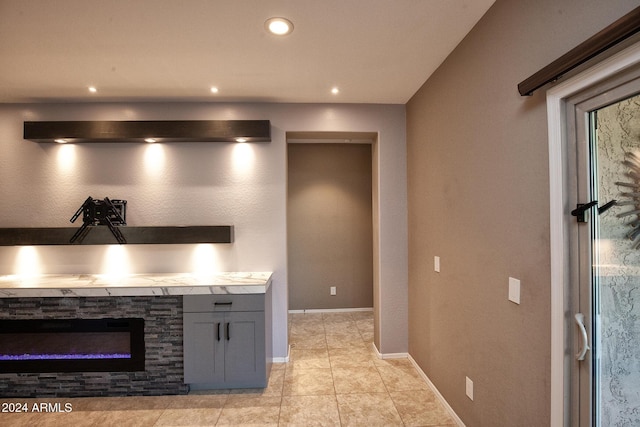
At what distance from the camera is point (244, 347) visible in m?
2.51

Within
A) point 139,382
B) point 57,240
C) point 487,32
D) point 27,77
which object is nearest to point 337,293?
point 139,382

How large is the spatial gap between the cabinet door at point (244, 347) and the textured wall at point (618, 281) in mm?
2178

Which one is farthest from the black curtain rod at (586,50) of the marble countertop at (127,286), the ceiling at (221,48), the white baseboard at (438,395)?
the marble countertop at (127,286)

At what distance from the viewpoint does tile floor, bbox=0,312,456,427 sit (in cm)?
217

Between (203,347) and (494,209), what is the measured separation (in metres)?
2.47

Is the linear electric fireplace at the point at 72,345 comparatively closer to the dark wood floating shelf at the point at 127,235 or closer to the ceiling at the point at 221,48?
the dark wood floating shelf at the point at 127,235

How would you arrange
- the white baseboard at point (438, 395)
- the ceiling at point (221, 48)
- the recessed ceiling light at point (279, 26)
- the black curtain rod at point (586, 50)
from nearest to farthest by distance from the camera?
the black curtain rod at point (586, 50), the ceiling at point (221, 48), the recessed ceiling light at point (279, 26), the white baseboard at point (438, 395)

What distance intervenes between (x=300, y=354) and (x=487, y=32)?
10.8ft

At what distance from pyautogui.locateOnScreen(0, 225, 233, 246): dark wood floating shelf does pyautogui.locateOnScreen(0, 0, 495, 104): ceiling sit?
1313 millimetres

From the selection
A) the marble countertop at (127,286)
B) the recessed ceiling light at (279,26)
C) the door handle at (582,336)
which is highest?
the recessed ceiling light at (279,26)

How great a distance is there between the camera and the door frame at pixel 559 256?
4.03 feet

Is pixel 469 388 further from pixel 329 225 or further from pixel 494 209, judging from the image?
pixel 329 225

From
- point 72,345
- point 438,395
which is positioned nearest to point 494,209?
point 438,395

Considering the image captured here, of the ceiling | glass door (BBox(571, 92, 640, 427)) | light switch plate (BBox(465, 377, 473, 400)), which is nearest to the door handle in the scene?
glass door (BBox(571, 92, 640, 427))
